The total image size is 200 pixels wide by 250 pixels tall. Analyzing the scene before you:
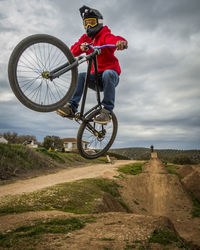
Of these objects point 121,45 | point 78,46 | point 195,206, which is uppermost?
point 78,46

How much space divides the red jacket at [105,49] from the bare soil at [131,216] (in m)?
9.98

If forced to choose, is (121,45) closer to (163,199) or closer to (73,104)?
(73,104)

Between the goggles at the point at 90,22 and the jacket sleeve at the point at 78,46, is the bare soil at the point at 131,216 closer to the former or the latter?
the jacket sleeve at the point at 78,46

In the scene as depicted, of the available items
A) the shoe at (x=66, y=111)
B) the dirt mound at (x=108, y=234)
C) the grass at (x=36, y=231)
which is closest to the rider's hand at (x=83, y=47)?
the shoe at (x=66, y=111)

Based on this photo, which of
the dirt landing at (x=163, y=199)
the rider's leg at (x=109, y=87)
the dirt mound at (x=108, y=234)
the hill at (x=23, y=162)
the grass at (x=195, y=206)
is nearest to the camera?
the rider's leg at (x=109, y=87)

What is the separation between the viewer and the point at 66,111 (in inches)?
220

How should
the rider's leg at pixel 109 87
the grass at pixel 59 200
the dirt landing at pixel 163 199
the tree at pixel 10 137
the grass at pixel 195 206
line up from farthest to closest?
the tree at pixel 10 137 < the grass at pixel 195 206 < the dirt landing at pixel 163 199 < the grass at pixel 59 200 < the rider's leg at pixel 109 87

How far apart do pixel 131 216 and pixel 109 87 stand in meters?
15.7

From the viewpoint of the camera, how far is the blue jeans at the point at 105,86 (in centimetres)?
541

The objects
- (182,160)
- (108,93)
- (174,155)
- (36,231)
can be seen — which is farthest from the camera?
(174,155)

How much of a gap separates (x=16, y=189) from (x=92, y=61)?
24716mm

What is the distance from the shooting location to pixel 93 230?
1488 centimetres

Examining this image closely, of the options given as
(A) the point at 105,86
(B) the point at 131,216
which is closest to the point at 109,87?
(A) the point at 105,86

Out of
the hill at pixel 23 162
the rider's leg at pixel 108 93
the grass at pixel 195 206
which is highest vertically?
the rider's leg at pixel 108 93
